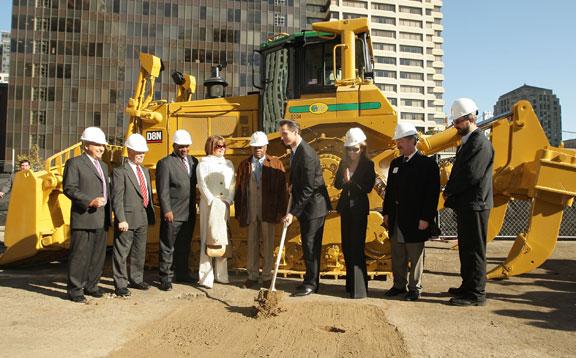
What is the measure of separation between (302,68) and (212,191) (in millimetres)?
2461

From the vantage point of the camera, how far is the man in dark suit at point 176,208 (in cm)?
571

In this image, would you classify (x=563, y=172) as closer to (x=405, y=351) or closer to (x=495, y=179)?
(x=495, y=179)

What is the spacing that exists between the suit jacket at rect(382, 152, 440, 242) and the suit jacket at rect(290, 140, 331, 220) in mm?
945

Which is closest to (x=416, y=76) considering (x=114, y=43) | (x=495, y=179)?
(x=114, y=43)

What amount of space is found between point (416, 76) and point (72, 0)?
219 ft

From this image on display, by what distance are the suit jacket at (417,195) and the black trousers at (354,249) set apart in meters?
0.47

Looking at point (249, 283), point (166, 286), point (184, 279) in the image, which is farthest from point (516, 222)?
point (166, 286)

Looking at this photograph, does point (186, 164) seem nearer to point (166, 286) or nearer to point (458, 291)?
point (166, 286)

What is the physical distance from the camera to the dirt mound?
3.48 m

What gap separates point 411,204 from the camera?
5.07 metres

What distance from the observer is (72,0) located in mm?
52969

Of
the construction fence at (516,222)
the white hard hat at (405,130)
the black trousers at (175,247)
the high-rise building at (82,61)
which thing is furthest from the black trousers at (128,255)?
the high-rise building at (82,61)

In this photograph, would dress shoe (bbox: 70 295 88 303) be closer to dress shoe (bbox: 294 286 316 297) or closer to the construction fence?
dress shoe (bbox: 294 286 316 297)

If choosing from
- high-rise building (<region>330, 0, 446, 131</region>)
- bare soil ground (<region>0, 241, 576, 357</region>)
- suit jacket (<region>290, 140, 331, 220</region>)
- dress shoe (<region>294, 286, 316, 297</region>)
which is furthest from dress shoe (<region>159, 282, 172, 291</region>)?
high-rise building (<region>330, 0, 446, 131</region>)
